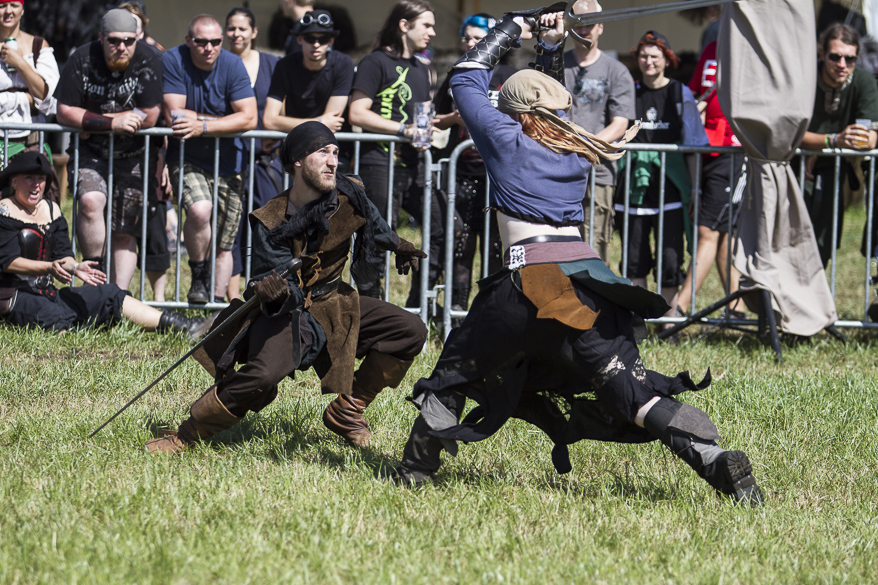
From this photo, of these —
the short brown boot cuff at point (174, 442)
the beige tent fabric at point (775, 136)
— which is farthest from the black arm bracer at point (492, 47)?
the beige tent fabric at point (775, 136)

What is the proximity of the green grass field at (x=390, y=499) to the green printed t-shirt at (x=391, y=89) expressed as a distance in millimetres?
1973

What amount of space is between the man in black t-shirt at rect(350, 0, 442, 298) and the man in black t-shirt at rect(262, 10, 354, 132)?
12 centimetres

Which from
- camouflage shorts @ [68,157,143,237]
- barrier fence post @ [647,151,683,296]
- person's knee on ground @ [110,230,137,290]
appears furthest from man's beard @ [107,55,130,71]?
barrier fence post @ [647,151,683,296]

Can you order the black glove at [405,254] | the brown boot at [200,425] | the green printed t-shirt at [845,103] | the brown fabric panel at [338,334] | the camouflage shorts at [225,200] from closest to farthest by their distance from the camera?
1. the brown boot at [200,425]
2. the brown fabric panel at [338,334]
3. the black glove at [405,254]
4. the camouflage shorts at [225,200]
5. the green printed t-shirt at [845,103]

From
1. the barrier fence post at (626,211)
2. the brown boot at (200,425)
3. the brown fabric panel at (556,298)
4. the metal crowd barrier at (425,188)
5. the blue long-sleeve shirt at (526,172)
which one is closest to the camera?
the brown fabric panel at (556,298)

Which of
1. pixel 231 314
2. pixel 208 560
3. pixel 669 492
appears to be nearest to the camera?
pixel 208 560

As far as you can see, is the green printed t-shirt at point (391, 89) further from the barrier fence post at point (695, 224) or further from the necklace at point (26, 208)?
the necklace at point (26, 208)

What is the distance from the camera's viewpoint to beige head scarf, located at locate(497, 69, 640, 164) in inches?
148

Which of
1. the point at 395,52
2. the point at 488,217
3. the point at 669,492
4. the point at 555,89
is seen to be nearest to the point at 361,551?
the point at 669,492

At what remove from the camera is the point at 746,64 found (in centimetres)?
646

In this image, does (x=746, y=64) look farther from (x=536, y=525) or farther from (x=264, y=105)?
(x=536, y=525)

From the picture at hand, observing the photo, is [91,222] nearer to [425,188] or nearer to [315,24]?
[315,24]

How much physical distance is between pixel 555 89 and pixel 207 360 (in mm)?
1927

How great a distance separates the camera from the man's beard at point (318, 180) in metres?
4.22
